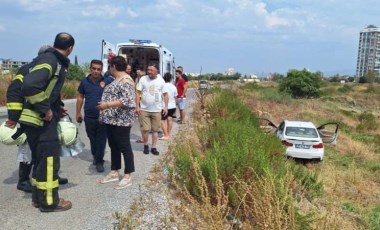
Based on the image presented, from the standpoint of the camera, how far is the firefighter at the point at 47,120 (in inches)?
156

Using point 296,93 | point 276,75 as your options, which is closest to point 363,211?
point 296,93

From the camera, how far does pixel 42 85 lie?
3.90 meters

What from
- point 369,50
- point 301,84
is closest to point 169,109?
point 301,84

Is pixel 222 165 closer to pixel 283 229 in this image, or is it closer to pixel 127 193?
pixel 127 193

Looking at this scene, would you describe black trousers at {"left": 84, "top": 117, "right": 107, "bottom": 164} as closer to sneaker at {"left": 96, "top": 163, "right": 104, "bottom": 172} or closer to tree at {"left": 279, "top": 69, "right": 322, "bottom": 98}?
sneaker at {"left": 96, "top": 163, "right": 104, "bottom": 172}

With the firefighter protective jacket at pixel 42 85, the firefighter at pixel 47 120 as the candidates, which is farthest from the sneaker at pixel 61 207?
the firefighter protective jacket at pixel 42 85

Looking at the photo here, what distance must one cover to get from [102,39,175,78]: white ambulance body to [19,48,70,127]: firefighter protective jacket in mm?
8646

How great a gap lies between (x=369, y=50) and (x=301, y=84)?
110m

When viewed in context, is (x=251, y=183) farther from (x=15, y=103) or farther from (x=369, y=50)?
(x=369, y=50)

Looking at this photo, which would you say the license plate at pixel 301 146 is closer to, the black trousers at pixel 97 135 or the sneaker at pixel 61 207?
the black trousers at pixel 97 135

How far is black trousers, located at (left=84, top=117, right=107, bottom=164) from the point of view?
6211 millimetres

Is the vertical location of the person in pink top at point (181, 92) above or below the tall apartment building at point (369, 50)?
below

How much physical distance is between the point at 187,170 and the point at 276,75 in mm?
118474

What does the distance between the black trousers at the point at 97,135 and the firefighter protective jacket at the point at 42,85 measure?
1.89 metres
